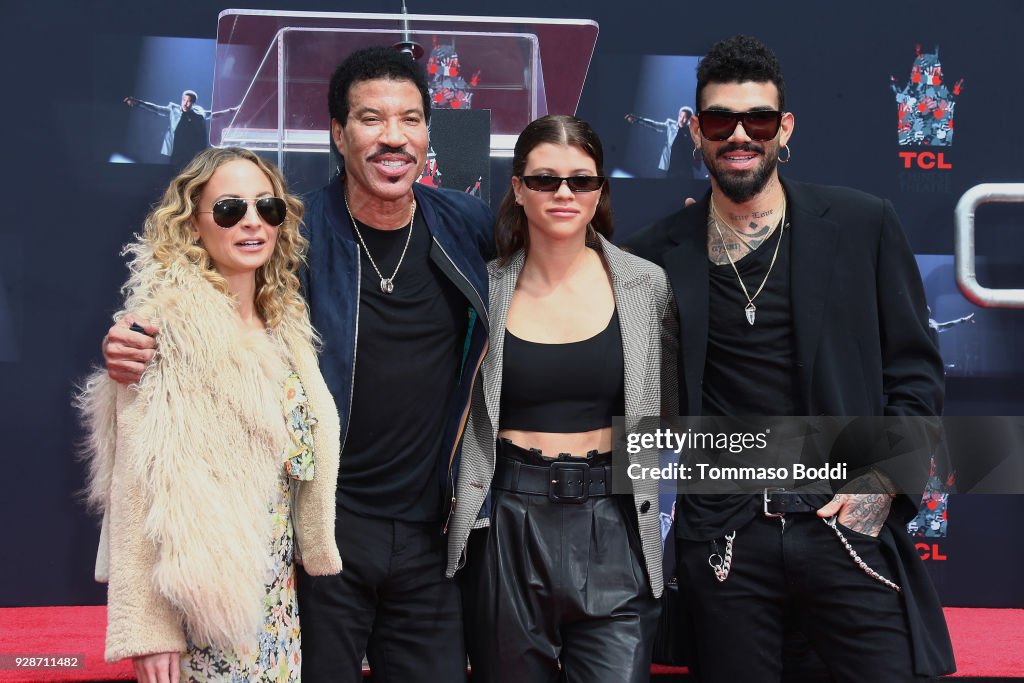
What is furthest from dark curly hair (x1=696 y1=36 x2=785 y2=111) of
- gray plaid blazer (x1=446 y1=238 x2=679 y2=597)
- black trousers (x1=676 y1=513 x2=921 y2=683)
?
black trousers (x1=676 y1=513 x2=921 y2=683)

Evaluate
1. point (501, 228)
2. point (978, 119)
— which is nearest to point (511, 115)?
point (501, 228)

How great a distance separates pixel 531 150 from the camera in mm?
2760

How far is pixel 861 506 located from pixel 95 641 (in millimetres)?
2811

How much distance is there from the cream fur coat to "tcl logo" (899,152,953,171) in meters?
3.25

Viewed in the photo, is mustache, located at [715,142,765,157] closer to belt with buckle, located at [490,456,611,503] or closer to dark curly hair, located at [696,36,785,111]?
dark curly hair, located at [696,36,785,111]

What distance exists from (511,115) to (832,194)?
3.60ft

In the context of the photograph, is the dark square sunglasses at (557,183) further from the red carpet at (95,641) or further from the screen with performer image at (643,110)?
the red carpet at (95,641)

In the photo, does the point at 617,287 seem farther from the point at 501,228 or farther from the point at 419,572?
the point at 419,572

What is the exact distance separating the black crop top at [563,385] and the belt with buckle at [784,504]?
0.48 m

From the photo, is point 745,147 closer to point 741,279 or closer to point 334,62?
point 741,279

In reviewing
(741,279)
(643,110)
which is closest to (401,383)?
(741,279)

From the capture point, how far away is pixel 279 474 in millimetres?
2322

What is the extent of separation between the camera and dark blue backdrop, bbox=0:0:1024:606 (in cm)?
412

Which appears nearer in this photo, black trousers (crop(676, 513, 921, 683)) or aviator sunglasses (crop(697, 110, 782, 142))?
black trousers (crop(676, 513, 921, 683))
